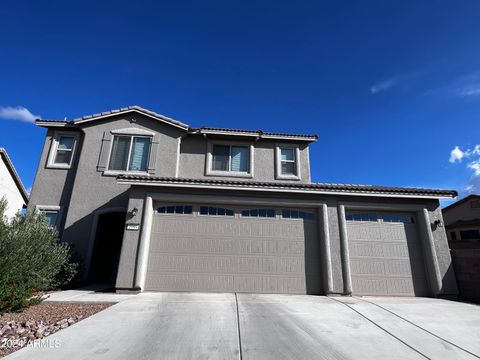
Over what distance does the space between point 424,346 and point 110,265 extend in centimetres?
1196

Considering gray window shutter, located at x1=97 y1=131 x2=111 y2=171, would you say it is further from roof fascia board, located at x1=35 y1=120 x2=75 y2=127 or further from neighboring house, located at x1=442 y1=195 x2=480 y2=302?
neighboring house, located at x1=442 y1=195 x2=480 y2=302

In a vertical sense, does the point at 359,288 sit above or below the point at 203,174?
below

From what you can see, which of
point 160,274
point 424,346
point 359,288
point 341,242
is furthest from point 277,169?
point 424,346

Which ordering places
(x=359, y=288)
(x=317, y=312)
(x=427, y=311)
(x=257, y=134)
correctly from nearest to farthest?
1. (x=317, y=312)
2. (x=427, y=311)
3. (x=359, y=288)
4. (x=257, y=134)

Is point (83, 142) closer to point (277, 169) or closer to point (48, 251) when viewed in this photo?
point (48, 251)

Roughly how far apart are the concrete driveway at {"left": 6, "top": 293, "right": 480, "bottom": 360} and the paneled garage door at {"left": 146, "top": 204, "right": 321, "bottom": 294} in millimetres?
1315

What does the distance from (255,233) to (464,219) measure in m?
19.6

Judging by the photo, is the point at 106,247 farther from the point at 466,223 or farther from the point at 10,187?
the point at 466,223

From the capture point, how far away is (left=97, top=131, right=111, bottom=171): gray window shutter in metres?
11.2

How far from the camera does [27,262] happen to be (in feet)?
23.0

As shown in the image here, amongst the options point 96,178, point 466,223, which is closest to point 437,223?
point 466,223

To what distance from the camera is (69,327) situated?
4797mm

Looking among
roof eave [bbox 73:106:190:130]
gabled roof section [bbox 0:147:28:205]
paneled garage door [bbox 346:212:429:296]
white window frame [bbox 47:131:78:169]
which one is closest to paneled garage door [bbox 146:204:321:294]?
paneled garage door [bbox 346:212:429:296]

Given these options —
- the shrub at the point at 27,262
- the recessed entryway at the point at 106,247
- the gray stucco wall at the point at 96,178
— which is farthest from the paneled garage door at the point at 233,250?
the recessed entryway at the point at 106,247
